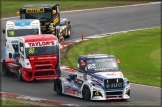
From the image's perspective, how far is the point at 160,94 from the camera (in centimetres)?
2539

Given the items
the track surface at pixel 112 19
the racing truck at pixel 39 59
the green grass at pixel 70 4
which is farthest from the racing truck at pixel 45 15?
the green grass at pixel 70 4

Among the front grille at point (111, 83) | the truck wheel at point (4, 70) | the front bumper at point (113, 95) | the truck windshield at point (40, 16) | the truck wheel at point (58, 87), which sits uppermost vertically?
the truck windshield at point (40, 16)

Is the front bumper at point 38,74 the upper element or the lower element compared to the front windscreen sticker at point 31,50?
lower

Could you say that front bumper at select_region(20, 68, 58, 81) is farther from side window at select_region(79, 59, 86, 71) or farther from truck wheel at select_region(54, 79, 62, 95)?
side window at select_region(79, 59, 86, 71)

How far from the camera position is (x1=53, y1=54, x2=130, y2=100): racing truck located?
23406 mm

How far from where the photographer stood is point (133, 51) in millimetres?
37781

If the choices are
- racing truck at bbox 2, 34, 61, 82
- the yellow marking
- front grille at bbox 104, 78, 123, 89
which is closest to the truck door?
racing truck at bbox 2, 34, 61, 82

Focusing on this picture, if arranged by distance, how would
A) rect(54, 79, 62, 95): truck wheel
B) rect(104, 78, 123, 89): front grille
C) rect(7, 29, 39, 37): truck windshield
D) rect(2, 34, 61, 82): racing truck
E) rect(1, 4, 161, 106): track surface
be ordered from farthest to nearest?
rect(1, 4, 161, 106): track surface, rect(7, 29, 39, 37): truck windshield, rect(2, 34, 61, 82): racing truck, rect(54, 79, 62, 95): truck wheel, rect(104, 78, 123, 89): front grille

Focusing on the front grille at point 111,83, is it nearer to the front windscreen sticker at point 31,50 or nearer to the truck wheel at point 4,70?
the front windscreen sticker at point 31,50

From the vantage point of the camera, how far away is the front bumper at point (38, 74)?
97.6 feet

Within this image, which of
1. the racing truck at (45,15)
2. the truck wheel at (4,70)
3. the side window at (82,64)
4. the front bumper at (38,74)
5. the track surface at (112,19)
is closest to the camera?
the side window at (82,64)

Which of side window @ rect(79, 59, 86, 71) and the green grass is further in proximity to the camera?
the green grass

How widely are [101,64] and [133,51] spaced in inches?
536

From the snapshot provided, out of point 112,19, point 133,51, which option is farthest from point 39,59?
point 112,19
